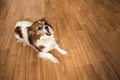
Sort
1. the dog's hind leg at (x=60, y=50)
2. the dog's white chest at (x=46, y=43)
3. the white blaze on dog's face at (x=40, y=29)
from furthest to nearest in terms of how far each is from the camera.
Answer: the dog's hind leg at (x=60, y=50)
the dog's white chest at (x=46, y=43)
the white blaze on dog's face at (x=40, y=29)

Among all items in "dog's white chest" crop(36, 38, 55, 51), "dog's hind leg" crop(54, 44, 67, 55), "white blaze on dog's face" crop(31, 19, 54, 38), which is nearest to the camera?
"white blaze on dog's face" crop(31, 19, 54, 38)

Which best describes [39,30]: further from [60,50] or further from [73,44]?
[73,44]

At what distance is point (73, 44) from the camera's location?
8.18 ft

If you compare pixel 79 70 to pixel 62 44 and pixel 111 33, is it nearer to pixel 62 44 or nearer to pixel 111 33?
pixel 62 44

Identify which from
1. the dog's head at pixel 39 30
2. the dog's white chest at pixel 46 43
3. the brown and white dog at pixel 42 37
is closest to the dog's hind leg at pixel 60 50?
the brown and white dog at pixel 42 37

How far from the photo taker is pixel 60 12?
350cm

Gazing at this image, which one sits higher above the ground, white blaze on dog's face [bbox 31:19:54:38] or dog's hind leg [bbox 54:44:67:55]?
white blaze on dog's face [bbox 31:19:54:38]

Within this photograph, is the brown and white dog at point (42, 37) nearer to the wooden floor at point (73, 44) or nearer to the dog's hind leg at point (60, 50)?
the dog's hind leg at point (60, 50)

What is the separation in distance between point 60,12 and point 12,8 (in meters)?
1.31

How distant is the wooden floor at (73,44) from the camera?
205cm

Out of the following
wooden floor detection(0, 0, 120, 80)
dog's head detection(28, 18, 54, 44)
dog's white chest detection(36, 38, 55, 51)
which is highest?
dog's head detection(28, 18, 54, 44)

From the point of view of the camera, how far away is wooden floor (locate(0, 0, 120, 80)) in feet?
6.72

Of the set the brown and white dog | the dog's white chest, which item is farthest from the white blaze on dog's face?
the dog's white chest

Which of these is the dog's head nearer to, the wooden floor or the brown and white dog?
the brown and white dog
